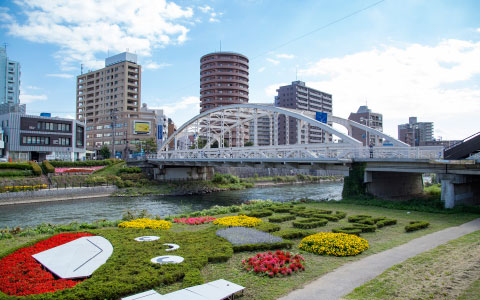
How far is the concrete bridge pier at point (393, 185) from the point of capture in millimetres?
28594

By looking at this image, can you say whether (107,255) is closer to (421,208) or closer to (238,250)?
(238,250)

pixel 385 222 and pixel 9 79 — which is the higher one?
pixel 9 79

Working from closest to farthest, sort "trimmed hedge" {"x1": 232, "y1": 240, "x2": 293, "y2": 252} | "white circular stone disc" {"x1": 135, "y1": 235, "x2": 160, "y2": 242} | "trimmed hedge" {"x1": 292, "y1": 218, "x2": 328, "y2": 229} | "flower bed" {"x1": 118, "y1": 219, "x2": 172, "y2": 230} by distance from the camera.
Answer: "trimmed hedge" {"x1": 232, "y1": 240, "x2": 293, "y2": 252} < "white circular stone disc" {"x1": 135, "y1": 235, "x2": 160, "y2": 242} < "trimmed hedge" {"x1": 292, "y1": 218, "x2": 328, "y2": 229} < "flower bed" {"x1": 118, "y1": 219, "x2": 172, "y2": 230}

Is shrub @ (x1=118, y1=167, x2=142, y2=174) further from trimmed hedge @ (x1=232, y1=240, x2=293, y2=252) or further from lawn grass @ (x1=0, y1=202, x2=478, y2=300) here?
trimmed hedge @ (x1=232, y1=240, x2=293, y2=252)

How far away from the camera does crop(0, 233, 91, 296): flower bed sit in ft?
28.7

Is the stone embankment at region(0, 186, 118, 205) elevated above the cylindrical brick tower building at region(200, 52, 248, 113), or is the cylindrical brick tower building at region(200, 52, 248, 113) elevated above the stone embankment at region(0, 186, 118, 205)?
the cylindrical brick tower building at region(200, 52, 248, 113)

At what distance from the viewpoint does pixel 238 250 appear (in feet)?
41.8

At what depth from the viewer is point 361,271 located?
10062mm

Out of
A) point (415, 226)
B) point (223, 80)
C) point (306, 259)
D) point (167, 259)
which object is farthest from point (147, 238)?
point (223, 80)

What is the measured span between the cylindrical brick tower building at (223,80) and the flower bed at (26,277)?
100786 millimetres

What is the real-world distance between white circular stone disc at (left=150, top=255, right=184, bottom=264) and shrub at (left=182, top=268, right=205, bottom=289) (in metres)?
0.99

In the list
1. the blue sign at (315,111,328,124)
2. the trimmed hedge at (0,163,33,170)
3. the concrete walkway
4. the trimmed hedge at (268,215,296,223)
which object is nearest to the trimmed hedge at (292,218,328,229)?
the trimmed hedge at (268,215,296,223)

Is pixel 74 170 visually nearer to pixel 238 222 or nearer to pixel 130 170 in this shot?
pixel 130 170

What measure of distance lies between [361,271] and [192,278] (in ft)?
16.9
